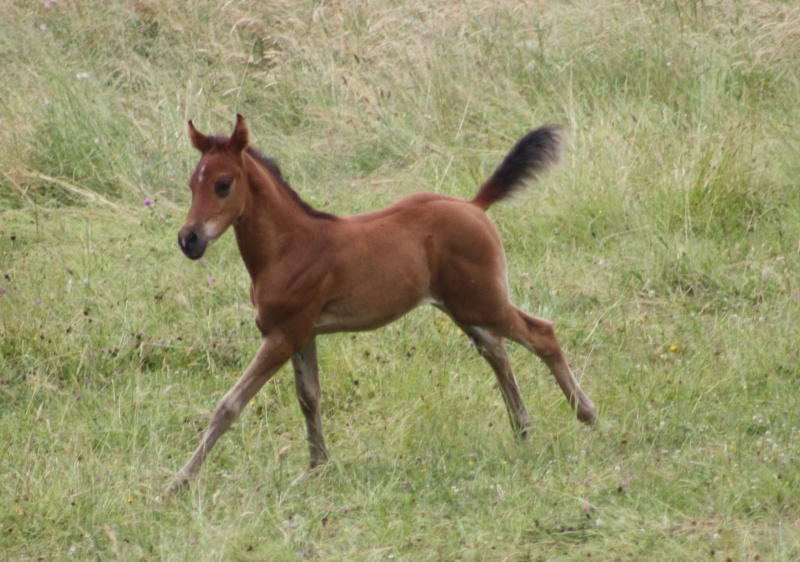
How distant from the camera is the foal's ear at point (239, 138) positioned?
512 centimetres

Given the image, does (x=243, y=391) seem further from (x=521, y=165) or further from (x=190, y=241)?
(x=521, y=165)

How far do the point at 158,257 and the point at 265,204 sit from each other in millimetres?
2740

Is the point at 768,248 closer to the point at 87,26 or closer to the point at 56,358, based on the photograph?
the point at 56,358

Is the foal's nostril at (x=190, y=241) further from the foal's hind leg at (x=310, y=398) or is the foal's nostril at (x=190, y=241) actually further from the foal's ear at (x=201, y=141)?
the foal's hind leg at (x=310, y=398)

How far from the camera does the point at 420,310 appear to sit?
23.2 ft

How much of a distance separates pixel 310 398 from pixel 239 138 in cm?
114

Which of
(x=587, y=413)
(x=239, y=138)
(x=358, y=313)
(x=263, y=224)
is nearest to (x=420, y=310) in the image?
(x=587, y=413)

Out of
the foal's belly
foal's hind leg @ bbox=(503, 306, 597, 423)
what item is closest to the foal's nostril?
the foal's belly

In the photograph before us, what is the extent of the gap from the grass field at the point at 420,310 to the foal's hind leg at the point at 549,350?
0.13 meters

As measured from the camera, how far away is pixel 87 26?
11.1m

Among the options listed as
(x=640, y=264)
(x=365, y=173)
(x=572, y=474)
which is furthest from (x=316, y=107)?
(x=572, y=474)

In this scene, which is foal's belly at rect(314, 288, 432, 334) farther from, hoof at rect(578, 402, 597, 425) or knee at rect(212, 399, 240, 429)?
hoof at rect(578, 402, 597, 425)

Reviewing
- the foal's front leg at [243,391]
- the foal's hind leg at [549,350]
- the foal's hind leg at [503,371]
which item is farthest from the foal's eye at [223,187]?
the foal's hind leg at [549,350]

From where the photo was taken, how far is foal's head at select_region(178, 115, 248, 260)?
5.04 m
